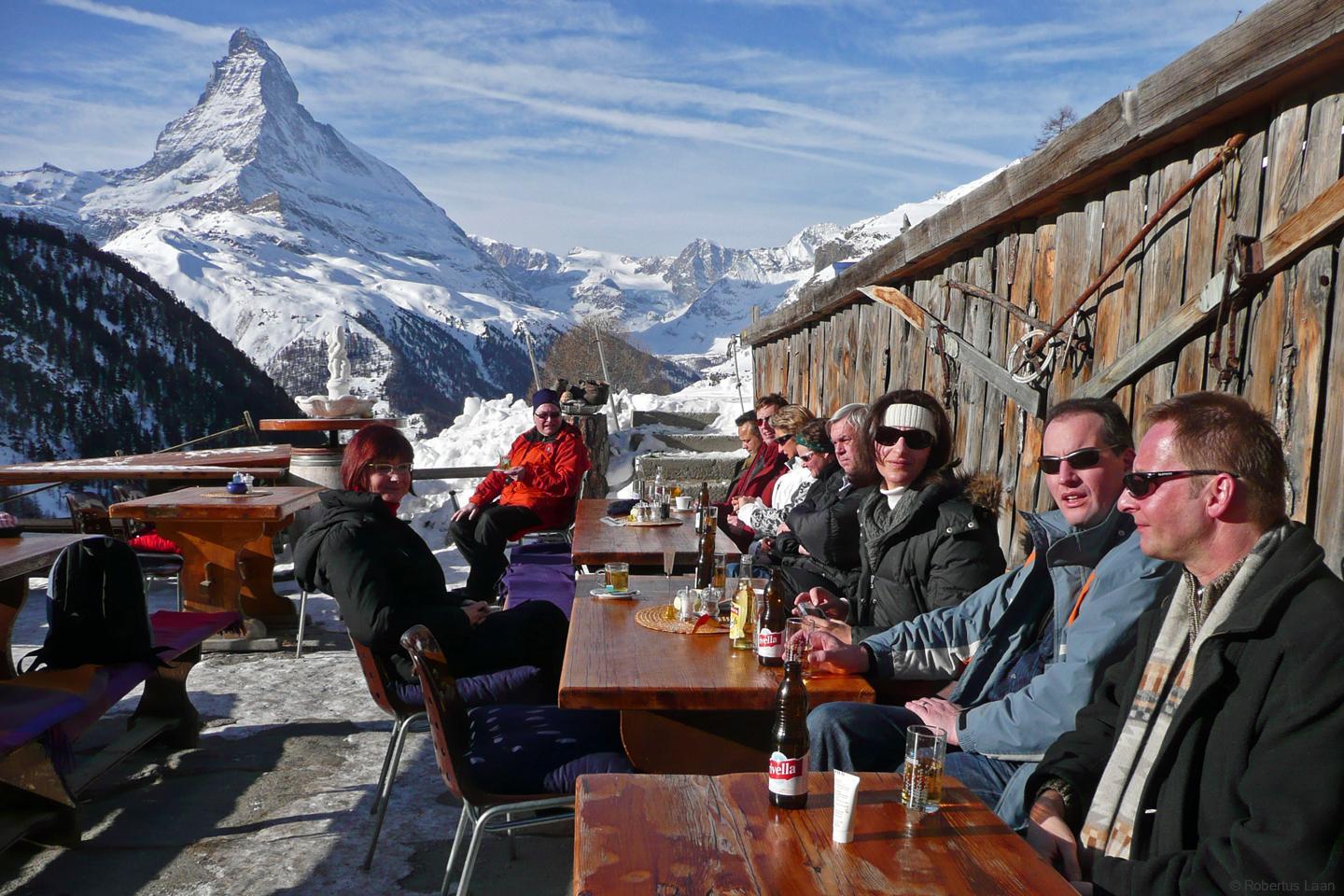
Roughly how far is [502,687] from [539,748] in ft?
2.26

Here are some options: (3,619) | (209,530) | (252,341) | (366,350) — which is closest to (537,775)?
(3,619)

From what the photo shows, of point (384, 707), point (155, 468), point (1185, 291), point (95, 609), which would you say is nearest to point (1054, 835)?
point (1185, 291)

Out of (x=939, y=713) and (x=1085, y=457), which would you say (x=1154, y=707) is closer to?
(x=939, y=713)

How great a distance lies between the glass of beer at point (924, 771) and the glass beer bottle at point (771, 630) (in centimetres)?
85

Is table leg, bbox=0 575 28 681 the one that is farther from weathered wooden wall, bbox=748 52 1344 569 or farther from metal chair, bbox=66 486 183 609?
weathered wooden wall, bbox=748 52 1344 569

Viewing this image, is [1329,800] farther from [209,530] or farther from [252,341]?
[252,341]

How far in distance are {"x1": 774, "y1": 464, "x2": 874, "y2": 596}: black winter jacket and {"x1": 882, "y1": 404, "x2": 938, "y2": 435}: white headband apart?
78 cm

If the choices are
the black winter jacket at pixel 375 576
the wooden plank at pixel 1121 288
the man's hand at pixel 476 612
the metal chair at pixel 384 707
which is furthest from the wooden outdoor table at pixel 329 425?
the wooden plank at pixel 1121 288

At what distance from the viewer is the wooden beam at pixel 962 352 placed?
3979mm

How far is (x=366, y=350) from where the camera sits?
14850 centimetres

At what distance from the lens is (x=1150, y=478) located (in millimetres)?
2037

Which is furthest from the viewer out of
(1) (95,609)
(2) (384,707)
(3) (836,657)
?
(1) (95,609)

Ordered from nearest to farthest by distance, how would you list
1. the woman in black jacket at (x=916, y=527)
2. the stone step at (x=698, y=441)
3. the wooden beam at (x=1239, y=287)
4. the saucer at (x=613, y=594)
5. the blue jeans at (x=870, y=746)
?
the wooden beam at (x=1239, y=287), the blue jeans at (x=870, y=746), the woman in black jacket at (x=916, y=527), the saucer at (x=613, y=594), the stone step at (x=698, y=441)

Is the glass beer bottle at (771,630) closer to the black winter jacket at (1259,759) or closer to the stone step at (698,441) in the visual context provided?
the black winter jacket at (1259,759)
